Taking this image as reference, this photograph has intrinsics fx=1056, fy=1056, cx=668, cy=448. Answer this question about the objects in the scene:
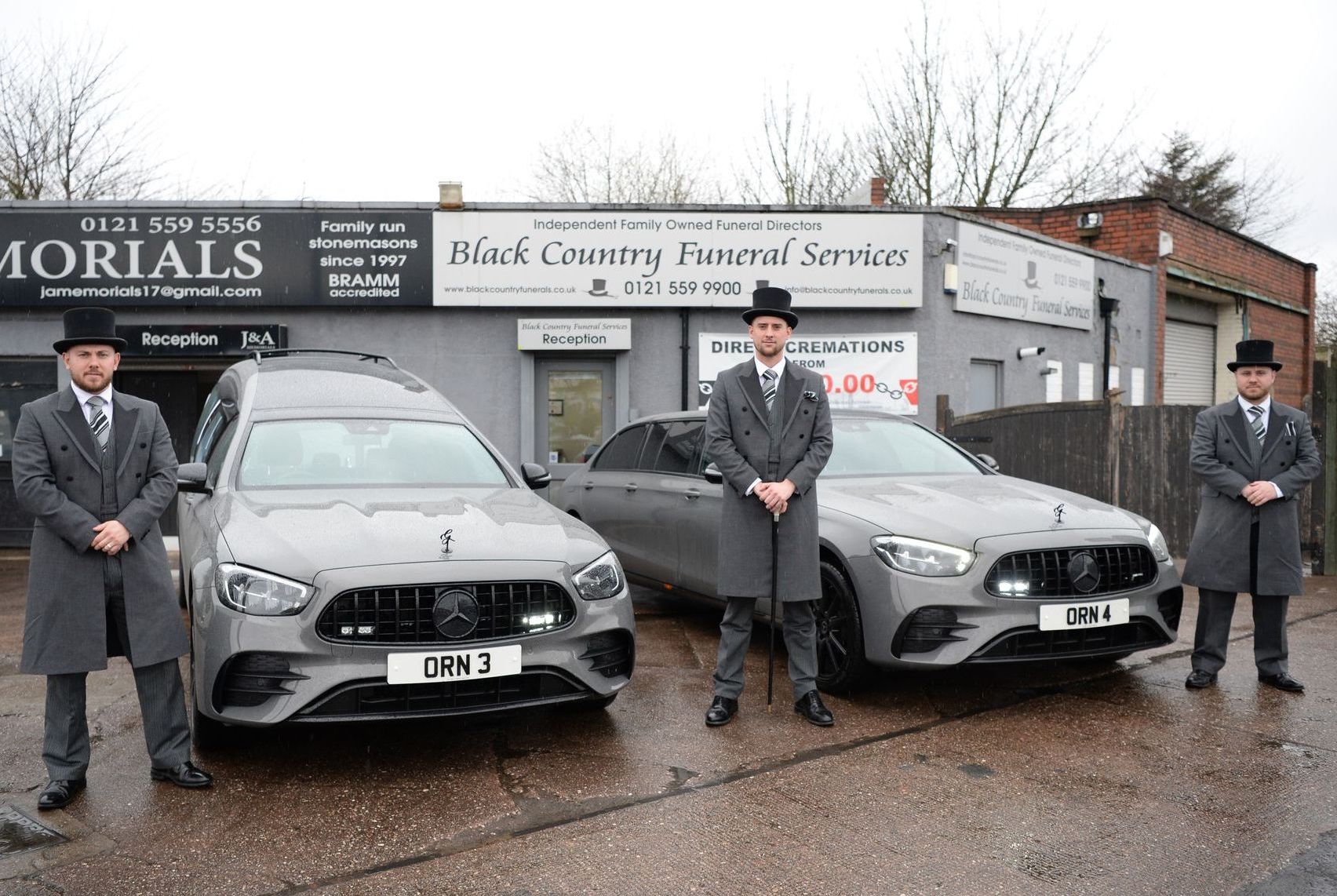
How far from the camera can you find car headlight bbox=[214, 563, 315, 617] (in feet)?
12.8

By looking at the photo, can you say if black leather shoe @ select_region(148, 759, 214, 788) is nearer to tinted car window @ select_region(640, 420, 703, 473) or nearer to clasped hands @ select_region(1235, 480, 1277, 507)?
tinted car window @ select_region(640, 420, 703, 473)

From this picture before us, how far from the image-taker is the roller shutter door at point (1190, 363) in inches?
721

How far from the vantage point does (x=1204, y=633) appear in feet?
18.1

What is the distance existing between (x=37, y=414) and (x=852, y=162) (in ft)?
76.9

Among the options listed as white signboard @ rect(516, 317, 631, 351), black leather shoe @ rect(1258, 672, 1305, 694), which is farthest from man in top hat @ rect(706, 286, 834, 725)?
white signboard @ rect(516, 317, 631, 351)

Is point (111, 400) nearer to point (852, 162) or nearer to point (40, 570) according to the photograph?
point (40, 570)

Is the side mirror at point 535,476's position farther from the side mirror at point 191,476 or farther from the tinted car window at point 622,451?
the tinted car window at point 622,451

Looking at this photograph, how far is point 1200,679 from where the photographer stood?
543 cm

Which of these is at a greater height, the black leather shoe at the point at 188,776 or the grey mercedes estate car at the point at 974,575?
the grey mercedes estate car at the point at 974,575

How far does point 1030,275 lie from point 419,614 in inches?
477

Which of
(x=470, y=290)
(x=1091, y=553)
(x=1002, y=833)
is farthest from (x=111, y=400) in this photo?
(x=470, y=290)

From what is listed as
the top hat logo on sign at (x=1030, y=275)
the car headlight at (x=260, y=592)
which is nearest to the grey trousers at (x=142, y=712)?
the car headlight at (x=260, y=592)

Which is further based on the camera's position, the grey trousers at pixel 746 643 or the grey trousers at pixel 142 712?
the grey trousers at pixel 746 643

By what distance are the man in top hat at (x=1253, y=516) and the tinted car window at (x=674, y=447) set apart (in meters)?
2.87
